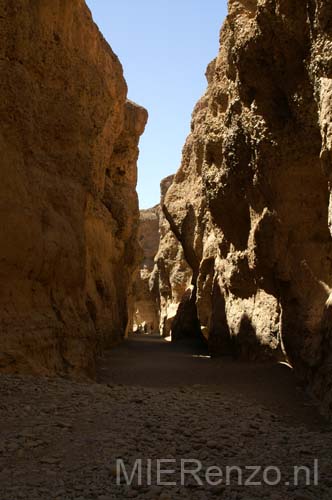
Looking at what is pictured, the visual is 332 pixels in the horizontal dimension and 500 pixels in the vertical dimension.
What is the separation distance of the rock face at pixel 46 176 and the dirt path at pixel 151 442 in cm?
199

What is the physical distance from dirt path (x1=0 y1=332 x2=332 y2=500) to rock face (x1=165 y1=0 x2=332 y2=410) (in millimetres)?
1737

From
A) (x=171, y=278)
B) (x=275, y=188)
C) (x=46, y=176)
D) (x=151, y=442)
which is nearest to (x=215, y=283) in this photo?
(x=275, y=188)

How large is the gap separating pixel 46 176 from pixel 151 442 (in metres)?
5.89

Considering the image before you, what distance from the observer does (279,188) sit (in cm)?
903

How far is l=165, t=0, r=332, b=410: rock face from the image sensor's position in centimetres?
727

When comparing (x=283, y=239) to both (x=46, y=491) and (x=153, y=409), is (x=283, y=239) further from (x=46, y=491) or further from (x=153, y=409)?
(x=46, y=491)

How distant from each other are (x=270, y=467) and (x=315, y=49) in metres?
5.89

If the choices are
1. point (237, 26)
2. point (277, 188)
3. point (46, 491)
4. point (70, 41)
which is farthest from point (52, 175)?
point (46, 491)

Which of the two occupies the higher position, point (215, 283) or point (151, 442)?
point (215, 283)

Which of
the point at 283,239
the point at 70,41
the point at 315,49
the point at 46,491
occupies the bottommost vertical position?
the point at 46,491

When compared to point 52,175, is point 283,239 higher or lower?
lower

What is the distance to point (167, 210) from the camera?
2330 cm

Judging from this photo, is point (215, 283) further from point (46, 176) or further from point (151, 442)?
point (151, 442)

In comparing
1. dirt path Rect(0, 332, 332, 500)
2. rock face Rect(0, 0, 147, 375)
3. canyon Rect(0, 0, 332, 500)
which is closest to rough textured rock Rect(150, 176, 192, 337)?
canyon Rect(0, 0, 332, 500)
